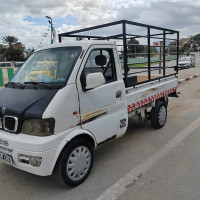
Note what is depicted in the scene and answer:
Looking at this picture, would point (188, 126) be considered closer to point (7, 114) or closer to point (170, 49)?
point (170, 49)

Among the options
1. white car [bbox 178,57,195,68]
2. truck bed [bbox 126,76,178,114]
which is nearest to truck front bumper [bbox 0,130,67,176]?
truck bed [bbox 126,76,178,114]

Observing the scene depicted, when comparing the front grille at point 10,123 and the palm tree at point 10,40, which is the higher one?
the palm tree at point 10,40

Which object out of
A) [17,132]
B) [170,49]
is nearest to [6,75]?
[170,49]

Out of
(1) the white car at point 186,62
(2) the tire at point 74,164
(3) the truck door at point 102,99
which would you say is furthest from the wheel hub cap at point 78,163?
(1) the white car at point 186,62

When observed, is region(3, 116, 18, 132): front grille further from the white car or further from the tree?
the tree

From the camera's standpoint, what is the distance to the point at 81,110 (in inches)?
109

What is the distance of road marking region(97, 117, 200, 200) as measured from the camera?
2661 mm

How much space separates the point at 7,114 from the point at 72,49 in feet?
4.27

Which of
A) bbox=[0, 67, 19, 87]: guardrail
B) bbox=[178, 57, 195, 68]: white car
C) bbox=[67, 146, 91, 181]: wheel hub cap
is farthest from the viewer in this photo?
bbox=[178, 57, 195, 68]: white car

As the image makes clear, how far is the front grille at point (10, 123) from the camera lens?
8.25 ft

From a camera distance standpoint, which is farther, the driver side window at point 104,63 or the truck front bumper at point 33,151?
the driver side window at point 104,63

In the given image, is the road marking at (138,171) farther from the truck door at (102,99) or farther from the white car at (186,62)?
the white car at (186,62)

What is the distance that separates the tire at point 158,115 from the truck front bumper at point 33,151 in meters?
2.84

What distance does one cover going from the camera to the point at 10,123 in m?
2.57
